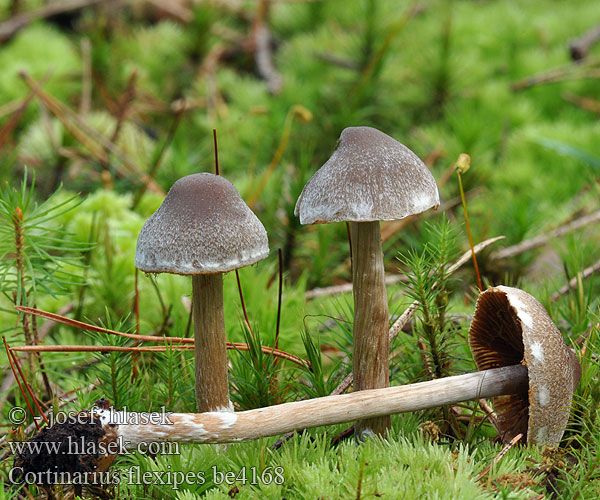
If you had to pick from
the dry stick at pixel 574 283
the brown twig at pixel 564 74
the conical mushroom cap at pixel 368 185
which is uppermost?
the brown twig at pixel 564 74

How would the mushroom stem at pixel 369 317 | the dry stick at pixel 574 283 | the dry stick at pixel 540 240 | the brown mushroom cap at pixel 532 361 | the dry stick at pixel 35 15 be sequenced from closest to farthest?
1. the brown mushroom cap at pixel 532 361
2. the mushroom stem at pixel 369 317
3. the dry stick at pixel 574 283
4. the dry stick at pixel 540 240
5. the dry stick at pixel 35 15

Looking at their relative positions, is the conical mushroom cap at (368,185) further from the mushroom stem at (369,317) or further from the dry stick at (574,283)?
the dry stick at (574,283)

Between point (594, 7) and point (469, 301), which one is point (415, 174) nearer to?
point (469, 301)

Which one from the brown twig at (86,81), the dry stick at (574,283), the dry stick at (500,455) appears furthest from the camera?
the brown twig at (86,81)

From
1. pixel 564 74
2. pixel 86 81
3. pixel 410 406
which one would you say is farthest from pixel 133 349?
pixel 564 74

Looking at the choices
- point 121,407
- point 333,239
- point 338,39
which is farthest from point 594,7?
point 121,407

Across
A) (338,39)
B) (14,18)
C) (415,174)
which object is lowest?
(415,174)

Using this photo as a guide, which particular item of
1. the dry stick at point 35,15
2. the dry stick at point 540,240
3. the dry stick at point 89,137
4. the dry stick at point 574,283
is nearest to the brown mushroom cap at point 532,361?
the dry stick at point 574,283
